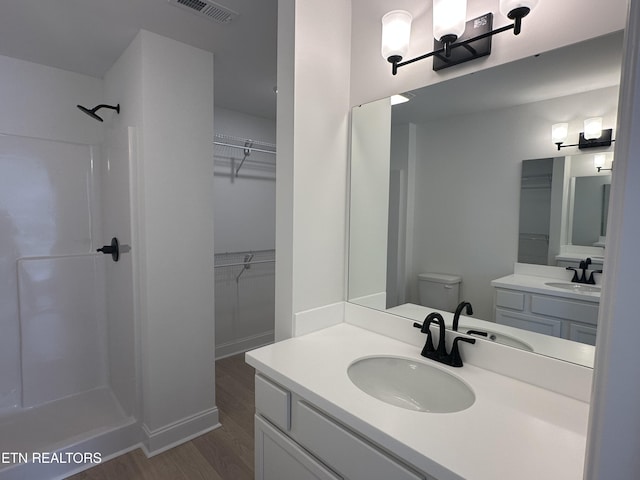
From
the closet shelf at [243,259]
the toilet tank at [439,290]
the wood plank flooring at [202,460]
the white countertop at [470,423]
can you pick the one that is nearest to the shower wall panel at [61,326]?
the wood plank flooring at [202,460]

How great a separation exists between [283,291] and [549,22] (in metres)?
1.37

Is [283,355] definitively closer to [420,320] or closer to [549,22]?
[420,320]

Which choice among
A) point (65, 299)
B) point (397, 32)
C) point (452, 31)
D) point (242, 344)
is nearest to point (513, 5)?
point (452, 31)

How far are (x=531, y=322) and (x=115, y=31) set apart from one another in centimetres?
248

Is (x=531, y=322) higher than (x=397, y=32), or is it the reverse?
(x=397, y=32)

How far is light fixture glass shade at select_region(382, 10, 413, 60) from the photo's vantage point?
127cm

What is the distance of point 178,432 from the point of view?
2043 millimetres

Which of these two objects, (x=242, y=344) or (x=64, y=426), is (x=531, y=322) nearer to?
(x=64, y=426)

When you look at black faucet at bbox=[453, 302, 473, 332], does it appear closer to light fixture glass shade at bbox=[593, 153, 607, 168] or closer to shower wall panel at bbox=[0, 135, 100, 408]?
light fixture glass shade at bbox=[593, 153, 607, 168]

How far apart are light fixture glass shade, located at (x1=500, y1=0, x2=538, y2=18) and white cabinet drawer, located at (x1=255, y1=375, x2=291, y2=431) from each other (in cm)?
144

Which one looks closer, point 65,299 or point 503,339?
point 503,339

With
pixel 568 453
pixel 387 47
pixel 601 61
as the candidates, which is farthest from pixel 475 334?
pixel 387 47

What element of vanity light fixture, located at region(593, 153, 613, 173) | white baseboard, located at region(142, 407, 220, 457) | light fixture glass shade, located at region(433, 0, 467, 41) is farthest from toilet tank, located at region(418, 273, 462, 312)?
white baseboard, located at region(142, 407, 220, 457)

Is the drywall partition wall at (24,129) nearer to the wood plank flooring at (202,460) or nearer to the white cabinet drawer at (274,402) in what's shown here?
the wood plank flooring at (202,460)
